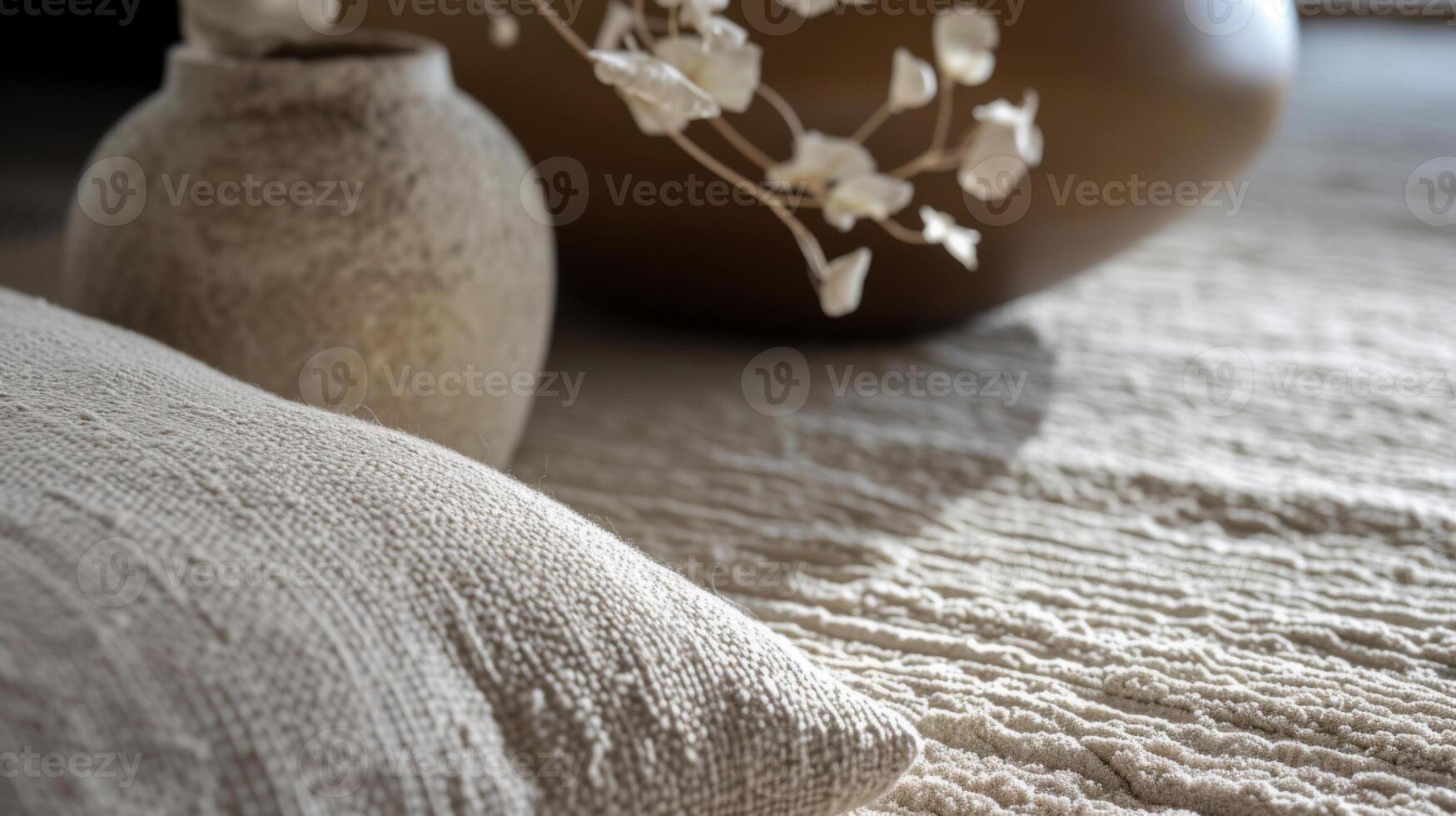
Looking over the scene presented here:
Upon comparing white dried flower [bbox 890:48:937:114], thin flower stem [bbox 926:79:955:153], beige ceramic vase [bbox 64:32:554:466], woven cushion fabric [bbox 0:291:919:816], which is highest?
thin flower stem [bbox 926:79:955:153]

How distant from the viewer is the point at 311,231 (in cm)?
66

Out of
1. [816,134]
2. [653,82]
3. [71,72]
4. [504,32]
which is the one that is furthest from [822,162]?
[71,72]

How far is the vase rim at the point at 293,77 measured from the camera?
67 cm

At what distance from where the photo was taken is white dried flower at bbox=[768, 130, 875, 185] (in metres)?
0.60

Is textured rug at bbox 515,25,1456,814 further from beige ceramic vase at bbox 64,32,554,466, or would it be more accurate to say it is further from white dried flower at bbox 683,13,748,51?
white dried flower at bbox 683,13,748,51

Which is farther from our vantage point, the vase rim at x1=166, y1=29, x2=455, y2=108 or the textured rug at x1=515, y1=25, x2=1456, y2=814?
the vase rim at x1=166, y1=29, x2=455, y2=108

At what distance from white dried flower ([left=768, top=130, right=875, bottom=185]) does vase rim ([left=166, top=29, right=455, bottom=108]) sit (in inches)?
9.2

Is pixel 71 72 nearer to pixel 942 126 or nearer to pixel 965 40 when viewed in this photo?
pixel 942 126

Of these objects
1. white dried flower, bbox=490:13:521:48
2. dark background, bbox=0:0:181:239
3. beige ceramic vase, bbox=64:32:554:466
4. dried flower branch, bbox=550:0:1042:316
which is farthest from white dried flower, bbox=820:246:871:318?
dark background, bbox=0:0:181:239

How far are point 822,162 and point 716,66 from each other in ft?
0.28

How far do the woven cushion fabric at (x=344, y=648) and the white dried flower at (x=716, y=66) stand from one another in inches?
8.2

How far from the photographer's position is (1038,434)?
2.93 feet

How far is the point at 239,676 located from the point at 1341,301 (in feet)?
3.65

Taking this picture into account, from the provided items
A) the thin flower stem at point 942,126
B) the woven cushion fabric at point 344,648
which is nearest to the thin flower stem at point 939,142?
the thin flower stem at point 942,126
